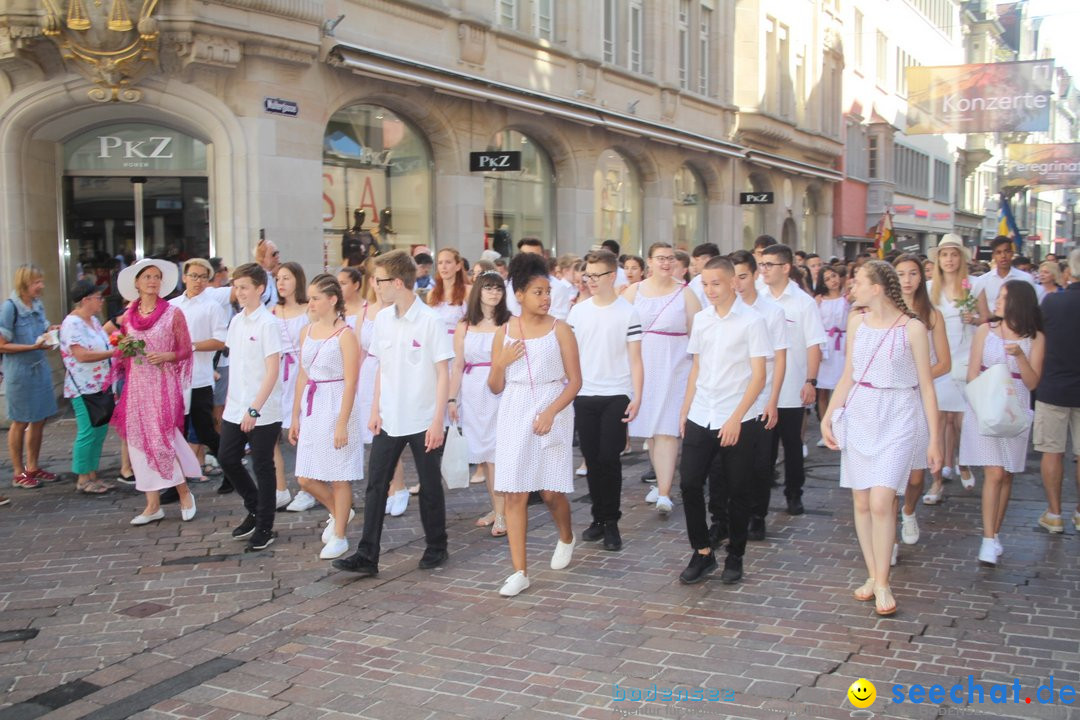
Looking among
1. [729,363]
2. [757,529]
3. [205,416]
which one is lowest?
[757,529]

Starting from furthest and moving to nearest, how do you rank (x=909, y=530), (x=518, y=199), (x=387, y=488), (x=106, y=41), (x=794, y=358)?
(x=518, y=199) < (x=106, y=41) < (x=794, y=358) < (x=909, y=530) < (x=387, y=488)

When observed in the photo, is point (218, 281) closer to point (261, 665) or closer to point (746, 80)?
point (261, 665)

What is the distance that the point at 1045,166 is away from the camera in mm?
31031

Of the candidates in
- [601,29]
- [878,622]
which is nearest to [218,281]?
[878,622]

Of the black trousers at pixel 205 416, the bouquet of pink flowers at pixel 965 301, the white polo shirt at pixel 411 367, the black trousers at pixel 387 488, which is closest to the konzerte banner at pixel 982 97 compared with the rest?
the bouquet of pink flowers at pixel 965 301

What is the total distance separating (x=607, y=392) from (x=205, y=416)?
3.90 m

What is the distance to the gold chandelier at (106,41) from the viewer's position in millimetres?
12555

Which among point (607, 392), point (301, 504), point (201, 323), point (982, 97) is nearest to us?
point (607, 392)

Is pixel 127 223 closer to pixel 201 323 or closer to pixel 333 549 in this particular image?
pixel 201 323

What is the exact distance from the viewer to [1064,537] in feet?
24.2

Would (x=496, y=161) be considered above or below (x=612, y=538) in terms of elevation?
above

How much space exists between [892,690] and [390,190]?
13.9m

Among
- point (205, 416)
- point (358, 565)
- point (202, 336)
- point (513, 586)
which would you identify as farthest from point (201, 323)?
point (513, 586)

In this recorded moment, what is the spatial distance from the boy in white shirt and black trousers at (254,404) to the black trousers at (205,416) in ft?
6.08
